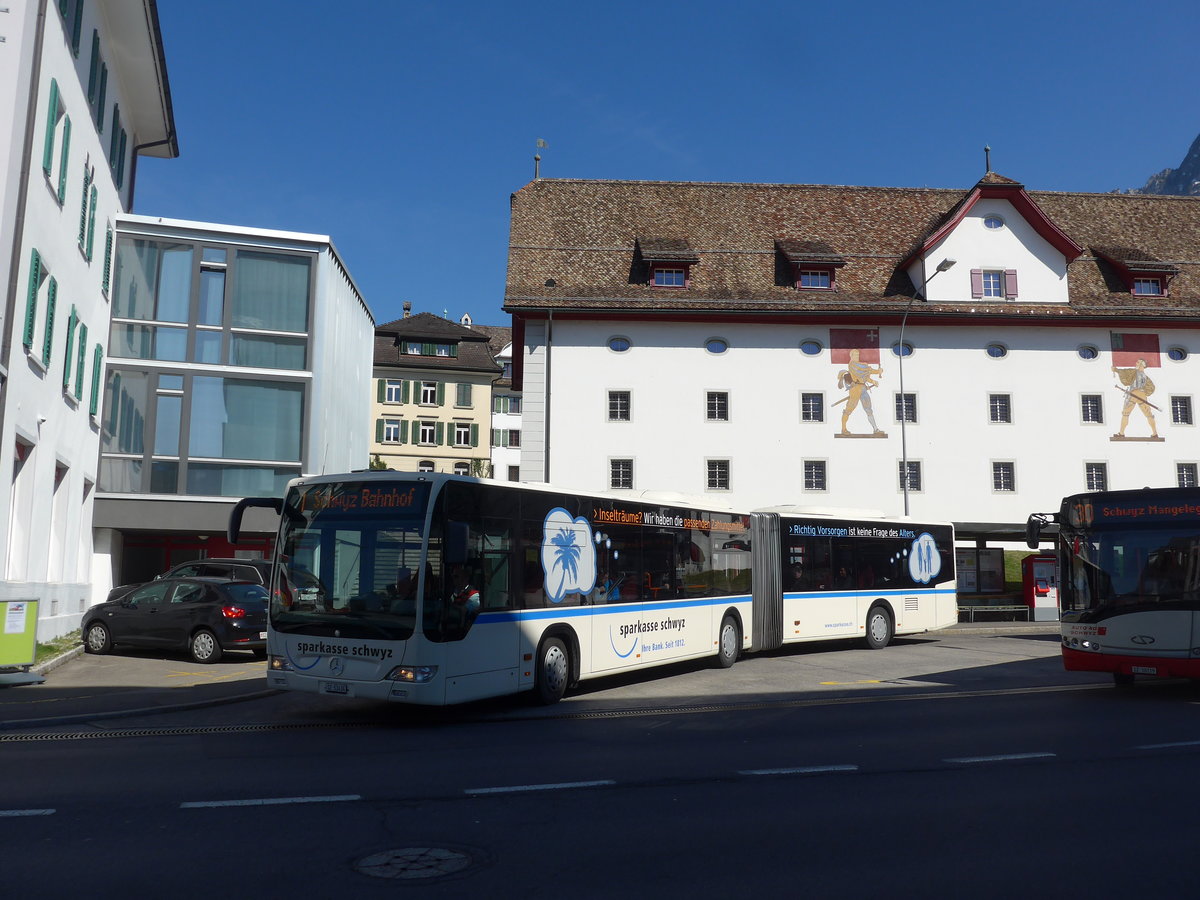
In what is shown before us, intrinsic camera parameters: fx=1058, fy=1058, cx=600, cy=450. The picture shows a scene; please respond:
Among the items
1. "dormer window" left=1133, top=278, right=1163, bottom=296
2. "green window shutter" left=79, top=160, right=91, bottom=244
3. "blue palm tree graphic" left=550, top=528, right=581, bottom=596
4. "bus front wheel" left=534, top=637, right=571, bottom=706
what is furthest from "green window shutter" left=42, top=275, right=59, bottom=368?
"dormer window" left=1133, top=278, right=1163, bottom=296

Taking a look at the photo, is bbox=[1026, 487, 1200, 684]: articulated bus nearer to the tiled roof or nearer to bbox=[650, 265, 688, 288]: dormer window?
the tiled roof

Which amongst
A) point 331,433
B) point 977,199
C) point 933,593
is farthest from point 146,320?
point 977,199

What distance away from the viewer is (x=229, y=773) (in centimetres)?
873

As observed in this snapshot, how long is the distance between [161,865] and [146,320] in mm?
25107

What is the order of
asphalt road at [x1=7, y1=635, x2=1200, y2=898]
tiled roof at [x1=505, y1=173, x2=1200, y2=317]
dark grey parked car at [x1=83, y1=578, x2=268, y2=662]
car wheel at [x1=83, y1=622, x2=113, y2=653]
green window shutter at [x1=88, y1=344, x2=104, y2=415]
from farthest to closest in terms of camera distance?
tiled roof at [x1=505, y1=173, x2=1200, y2=317]
green window shutter at [x1=88, y1=344, x2=104, y2=415]
car wheel at [x1=83, y1=622, x2=113, y2=653]
dark grey parked car at [x1=83, y1=578, x2=268, y2=662]
asphalt road at [x1=7, y1=635, x2=1200, y2=898]

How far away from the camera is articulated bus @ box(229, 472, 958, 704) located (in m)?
11.5

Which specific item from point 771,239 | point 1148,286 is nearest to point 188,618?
point 771,239

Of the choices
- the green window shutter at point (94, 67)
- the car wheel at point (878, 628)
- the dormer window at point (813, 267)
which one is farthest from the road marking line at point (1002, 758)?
the dormer window at point (813, 267)

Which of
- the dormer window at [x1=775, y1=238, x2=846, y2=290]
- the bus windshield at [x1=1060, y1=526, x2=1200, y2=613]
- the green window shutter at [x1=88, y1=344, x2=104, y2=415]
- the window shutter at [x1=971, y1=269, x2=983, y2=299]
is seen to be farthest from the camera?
the window shutter at [x1=971, y1=269, x2=983, y2=299]

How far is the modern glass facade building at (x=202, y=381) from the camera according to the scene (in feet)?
91.5

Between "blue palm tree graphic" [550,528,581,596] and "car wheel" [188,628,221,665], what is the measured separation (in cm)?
753

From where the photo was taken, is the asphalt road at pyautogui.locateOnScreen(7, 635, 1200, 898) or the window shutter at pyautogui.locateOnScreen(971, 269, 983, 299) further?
the window shutter at pyautogui.locateOnScreen(971, 269, 983, 299)

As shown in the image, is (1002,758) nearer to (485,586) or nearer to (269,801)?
(485,586)

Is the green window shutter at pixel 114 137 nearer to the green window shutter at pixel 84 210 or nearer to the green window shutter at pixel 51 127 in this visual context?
the green window shutter at pixel 84 210
